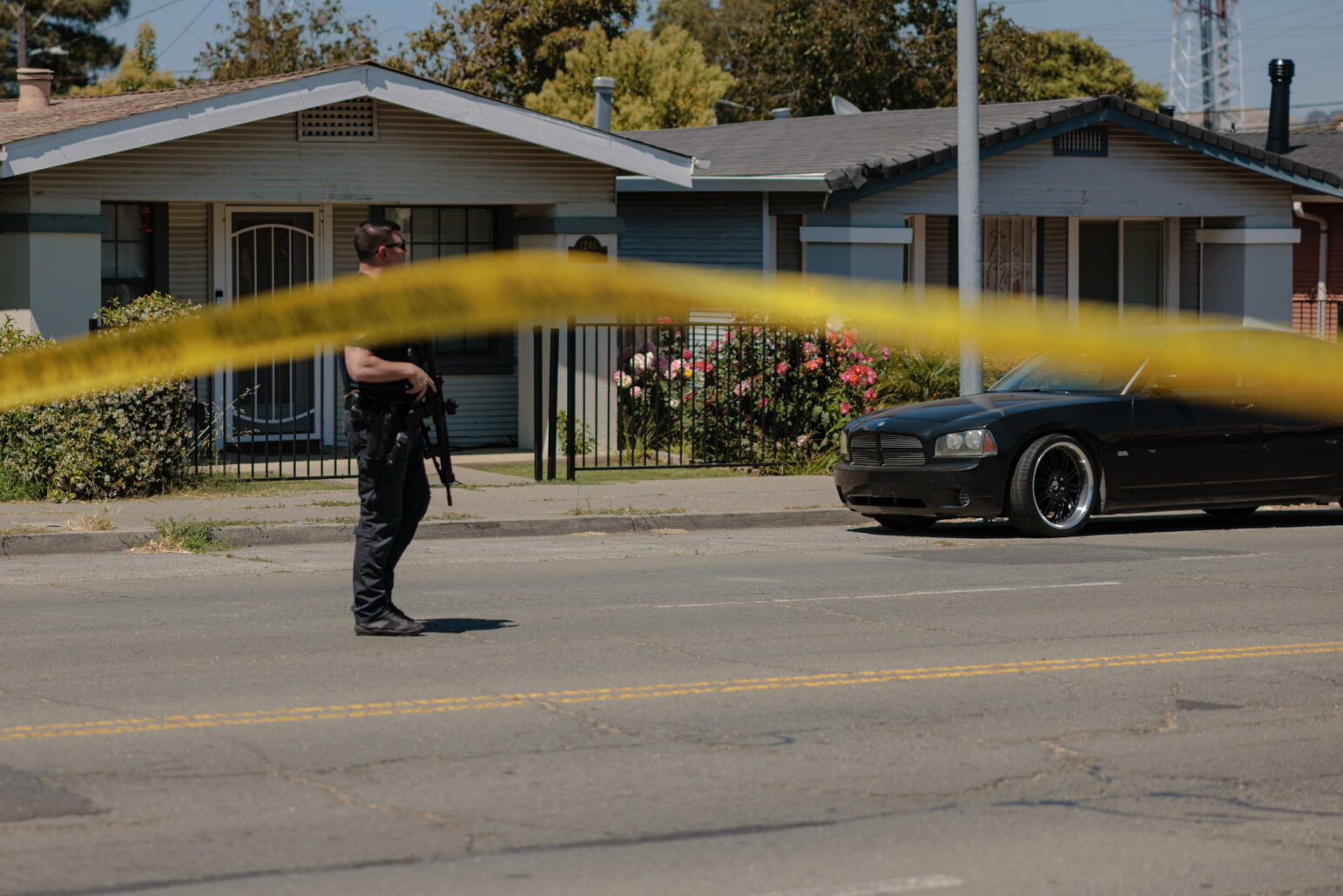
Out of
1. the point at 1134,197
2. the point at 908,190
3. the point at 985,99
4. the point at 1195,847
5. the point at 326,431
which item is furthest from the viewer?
the point at 985,99

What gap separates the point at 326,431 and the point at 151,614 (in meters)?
10.4

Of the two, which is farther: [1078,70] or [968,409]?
[1078,70]

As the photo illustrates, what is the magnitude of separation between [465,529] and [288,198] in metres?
5.51

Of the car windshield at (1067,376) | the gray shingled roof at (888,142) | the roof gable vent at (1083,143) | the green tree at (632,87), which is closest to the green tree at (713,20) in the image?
the green tree at (632,87)

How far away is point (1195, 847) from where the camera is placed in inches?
217

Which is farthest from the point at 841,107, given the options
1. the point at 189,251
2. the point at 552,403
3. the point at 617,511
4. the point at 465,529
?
the point at 465,529

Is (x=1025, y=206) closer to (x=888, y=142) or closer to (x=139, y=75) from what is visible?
(x=888, y=142)

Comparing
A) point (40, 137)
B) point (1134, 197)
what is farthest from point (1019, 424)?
point (1134, 197)

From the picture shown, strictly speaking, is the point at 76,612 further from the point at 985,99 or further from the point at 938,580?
the point at 985,99

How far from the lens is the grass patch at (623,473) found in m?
18.2

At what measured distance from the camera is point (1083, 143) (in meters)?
24.1

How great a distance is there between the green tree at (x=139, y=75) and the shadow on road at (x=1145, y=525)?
1505 inches

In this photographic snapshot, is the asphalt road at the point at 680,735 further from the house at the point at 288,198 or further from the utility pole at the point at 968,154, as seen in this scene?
the house at the point at 288,198

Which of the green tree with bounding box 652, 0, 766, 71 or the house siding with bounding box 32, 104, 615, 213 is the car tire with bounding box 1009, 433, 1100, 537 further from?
the green tree with bounding box 652, 0, 766, 71
